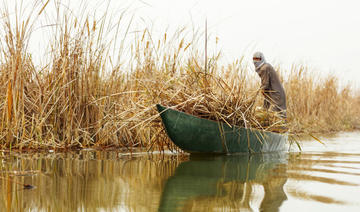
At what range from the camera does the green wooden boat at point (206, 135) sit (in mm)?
5047

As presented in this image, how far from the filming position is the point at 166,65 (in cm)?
639

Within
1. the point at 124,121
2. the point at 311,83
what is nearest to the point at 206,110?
the point at 124,121

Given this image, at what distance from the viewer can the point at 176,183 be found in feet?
11.4

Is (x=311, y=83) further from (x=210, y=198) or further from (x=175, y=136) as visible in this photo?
(x=210, y=198)

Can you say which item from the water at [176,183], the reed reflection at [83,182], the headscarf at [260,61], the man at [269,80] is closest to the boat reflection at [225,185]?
the water at [176,183]

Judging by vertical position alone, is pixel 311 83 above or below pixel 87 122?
above

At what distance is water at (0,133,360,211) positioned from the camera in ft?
8.62

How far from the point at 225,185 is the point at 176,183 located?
38cm

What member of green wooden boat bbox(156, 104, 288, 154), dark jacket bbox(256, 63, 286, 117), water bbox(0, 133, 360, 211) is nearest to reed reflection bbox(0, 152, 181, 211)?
water bbox(0, 133, 360, 211)

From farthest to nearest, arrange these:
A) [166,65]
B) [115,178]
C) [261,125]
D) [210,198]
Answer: [166,65], [261,125], [115,178], [210,198]

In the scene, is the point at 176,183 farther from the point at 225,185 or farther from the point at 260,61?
the point at 260,61

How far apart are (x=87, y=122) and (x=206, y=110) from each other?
1851mm

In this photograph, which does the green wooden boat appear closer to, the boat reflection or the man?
the boat reflection

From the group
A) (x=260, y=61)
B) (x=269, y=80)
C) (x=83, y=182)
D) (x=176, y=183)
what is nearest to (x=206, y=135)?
(x=176, y=183)
